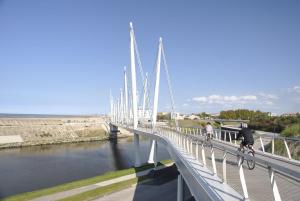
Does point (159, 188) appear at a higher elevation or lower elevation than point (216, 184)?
lower

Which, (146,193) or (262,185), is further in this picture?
(146,193)

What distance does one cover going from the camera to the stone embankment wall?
80500 mm

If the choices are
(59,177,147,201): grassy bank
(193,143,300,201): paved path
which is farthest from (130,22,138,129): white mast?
(193,143,300,201): paved path

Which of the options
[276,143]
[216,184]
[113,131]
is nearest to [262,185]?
[216,184]

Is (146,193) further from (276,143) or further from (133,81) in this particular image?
(133,81)

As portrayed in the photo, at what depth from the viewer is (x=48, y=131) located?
309 feet

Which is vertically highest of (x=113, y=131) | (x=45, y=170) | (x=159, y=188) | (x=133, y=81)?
(x=133, y=81)

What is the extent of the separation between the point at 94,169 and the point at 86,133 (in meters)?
58.3

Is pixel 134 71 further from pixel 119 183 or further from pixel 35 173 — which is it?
pixel 119 183

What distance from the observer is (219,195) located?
25.9 feet

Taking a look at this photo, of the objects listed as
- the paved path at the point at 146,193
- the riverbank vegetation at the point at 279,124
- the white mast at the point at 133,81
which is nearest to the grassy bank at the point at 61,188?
the paved path at the point at 146,193

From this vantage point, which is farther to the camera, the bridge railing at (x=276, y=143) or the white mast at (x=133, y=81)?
the white mast at (x=133, y=81)

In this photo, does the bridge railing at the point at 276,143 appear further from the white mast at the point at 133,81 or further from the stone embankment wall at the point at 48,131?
the stone embankment wall at the point at 48,131

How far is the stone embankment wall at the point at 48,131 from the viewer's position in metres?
80.5
